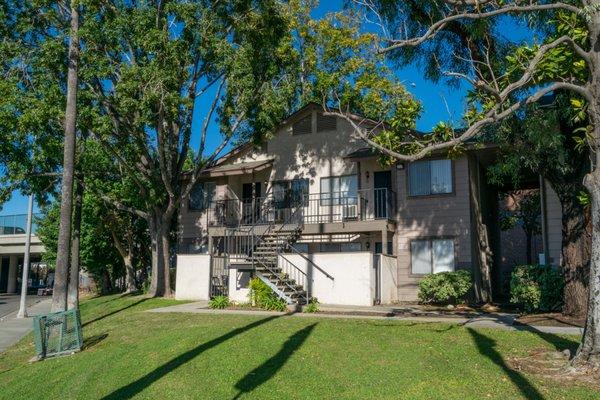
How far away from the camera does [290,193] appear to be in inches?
941

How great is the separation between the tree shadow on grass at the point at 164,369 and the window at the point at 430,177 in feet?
33.8

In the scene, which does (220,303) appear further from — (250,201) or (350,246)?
(250,201)

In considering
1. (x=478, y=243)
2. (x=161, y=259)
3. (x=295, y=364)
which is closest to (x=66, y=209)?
(x=295, y=364)

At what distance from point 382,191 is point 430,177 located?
6.00 ft

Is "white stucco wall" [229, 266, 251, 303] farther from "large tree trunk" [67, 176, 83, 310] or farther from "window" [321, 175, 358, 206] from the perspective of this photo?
"large tree trunk" [67, 176, 83, 310]

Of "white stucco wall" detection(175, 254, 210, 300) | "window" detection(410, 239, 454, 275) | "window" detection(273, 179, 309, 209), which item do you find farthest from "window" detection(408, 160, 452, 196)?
"white stucco wall" detection(175, 254, 210, 300)

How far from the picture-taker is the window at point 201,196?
26.0m

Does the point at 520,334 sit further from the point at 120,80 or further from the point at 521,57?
the point at 120,80

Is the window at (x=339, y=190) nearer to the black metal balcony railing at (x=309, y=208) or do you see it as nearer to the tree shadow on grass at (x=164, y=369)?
the black metal balcony railing at (x=309, y=208)

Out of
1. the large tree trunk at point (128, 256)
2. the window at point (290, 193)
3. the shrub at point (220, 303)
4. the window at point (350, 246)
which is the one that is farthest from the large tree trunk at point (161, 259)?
the window at point (350, 246)

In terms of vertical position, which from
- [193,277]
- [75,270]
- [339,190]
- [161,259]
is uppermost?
[339,190]

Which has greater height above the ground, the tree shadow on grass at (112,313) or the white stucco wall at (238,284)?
the white stucco wall at (238,284)

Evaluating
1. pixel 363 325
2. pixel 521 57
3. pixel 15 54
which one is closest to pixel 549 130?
pixel 521 57

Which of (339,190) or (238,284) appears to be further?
(339,190)
